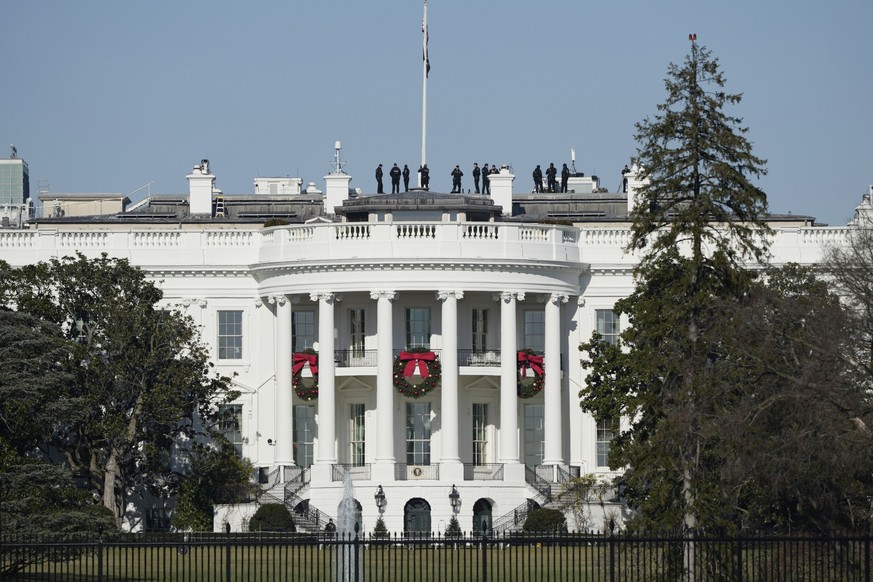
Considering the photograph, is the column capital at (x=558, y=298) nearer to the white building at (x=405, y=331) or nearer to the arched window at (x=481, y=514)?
the white building at (x=405, y=331)

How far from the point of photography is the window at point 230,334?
91.9 meters

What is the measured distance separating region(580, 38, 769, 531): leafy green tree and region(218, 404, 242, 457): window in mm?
24422

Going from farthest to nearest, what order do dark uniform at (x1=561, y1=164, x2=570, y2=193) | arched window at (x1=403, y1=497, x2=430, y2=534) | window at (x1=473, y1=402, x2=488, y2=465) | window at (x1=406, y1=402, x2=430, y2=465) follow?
1. dark uniform at (x1=561, y1=164, x2=570, y2=193)
2. window at (x1=473, y1=402, x2=488, y2=465)
3. window at (x1=406, y1=402, x2=430, y2=465)
4. arched window at (x1=403, y1=497, x2=430, y2=534)

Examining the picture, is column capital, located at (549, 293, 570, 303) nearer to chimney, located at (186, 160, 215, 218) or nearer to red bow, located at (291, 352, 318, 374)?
red bow, located at (291, 352, 318, 374)

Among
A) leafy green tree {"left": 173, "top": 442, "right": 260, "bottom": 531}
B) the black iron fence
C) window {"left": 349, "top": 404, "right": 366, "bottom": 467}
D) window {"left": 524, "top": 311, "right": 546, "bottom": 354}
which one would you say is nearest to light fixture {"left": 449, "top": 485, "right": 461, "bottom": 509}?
window {"left": 349, "top": 404, "right": 366, "bottom": 467}

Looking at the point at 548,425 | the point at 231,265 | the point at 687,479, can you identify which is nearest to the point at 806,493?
the point at 687,479

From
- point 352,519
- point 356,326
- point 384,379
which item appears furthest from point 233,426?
point 352,519

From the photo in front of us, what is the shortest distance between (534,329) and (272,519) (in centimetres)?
1413

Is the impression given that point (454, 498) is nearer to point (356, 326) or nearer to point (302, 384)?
point (302, 384)

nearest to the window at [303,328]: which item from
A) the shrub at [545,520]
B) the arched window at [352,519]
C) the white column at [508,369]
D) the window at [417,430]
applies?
the window at [417,430]

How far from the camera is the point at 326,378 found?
290ft

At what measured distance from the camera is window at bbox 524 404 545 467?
9075cm

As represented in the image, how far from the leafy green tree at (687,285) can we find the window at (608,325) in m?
23.5

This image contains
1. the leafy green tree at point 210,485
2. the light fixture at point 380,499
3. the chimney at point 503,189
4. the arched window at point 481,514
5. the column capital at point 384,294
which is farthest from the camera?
the chimney at point 503,189
